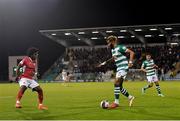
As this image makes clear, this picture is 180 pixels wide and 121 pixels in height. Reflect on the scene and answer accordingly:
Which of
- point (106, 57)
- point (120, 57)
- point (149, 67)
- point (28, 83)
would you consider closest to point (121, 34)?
point (106, 57)

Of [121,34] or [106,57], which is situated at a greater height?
[121,34]

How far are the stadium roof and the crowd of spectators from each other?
177 cm

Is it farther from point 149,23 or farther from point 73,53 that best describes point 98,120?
point 73,53

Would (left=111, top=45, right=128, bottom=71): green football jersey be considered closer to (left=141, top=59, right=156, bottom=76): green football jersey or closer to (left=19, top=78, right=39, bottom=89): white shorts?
(left=19, top=78, right=39, bottom=89): white shorts

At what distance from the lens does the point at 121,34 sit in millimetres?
65375

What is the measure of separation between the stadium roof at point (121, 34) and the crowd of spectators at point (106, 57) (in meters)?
1.77

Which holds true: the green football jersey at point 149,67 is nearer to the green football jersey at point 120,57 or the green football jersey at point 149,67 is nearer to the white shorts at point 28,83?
the green football jersey at point 120,57

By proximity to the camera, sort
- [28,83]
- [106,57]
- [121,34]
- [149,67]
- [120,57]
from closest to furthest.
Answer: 1. [120,57]
2. [28,83]
3. [149,67]
4. [106,57]
5. [121,34]

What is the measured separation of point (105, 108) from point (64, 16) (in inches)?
1865

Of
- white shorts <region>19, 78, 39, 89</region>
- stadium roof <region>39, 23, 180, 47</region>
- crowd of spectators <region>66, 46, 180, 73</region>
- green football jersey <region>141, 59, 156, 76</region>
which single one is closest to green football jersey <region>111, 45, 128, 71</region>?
white shorts <region>19, 78, 39, 89</region>

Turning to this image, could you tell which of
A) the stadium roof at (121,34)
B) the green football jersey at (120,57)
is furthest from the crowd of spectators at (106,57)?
the green football jersey at (120,57)

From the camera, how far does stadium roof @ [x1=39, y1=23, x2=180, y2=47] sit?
60.3 meters

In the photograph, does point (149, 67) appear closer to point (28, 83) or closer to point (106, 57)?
point (28, 83)

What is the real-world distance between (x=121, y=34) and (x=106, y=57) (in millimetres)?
4332
